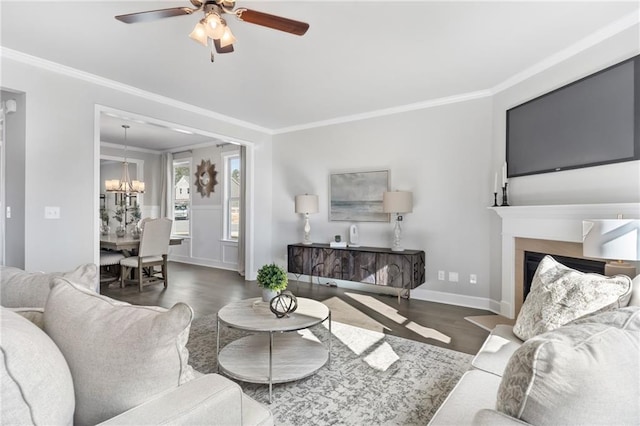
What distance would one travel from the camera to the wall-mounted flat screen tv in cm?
241

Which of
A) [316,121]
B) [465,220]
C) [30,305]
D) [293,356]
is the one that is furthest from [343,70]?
[30,305]

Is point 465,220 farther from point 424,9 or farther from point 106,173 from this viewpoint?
point 106,173

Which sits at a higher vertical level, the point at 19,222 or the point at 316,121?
the point at 316,121

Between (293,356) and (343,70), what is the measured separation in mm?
2729

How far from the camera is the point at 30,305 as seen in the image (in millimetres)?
1330

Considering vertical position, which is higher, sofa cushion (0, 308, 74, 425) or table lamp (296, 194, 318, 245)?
table lamp (296, 194, 318, 245)

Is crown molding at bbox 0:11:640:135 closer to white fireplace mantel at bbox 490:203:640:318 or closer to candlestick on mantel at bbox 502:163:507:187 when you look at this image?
candlestick on mantel at bbox 502:163:507:187

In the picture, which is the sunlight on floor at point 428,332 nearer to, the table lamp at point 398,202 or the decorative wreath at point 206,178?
the table lamp at point 398,202

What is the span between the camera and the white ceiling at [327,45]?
2.35m

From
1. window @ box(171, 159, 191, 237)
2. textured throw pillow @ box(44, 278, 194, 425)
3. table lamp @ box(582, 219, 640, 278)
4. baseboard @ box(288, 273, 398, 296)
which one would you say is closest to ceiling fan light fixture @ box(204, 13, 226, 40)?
textured throw pillow @ box(44, 278, 194, 425)

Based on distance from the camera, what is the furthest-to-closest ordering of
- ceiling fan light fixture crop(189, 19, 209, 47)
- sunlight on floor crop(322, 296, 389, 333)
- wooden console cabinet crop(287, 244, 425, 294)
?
1. wooden console cabinet crop(287, 244, 425, 294)
2. sunlight on floor crop(322, 296, 389, 333)
3. ceiling fan light fixture crop(189, 19, 209, 47)

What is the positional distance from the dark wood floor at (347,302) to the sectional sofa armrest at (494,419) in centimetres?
226

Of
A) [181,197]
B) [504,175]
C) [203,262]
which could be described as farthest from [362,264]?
[181,197]

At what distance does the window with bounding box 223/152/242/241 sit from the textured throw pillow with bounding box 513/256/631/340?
18.8ft
